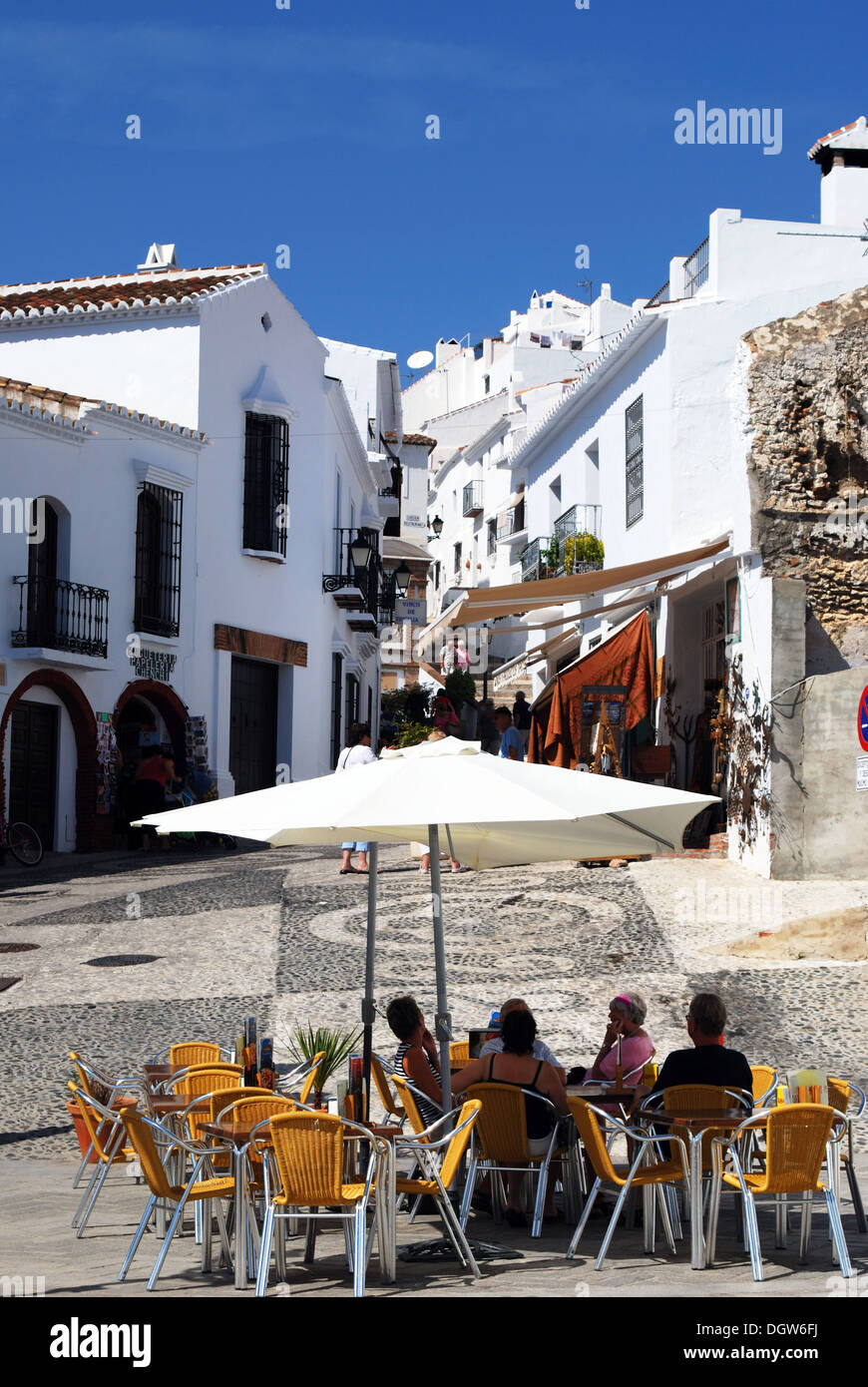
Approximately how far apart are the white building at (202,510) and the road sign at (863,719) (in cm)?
1134

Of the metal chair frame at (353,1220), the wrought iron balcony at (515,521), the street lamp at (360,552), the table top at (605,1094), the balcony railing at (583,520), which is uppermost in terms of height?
the wrought iron balcony at (515,521)

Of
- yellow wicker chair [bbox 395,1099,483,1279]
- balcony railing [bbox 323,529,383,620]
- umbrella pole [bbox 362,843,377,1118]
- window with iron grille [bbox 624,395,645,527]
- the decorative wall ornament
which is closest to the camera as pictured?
yellow wicker chair [bbox 395,1099,483,1279]

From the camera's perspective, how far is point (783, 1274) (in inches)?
239

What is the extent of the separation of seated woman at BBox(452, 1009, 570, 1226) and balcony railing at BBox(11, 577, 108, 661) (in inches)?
595

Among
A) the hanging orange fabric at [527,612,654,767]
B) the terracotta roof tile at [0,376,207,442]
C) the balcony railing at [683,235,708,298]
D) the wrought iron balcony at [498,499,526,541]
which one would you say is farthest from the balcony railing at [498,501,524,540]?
the hanging orange fabric at [527,612,654,767]

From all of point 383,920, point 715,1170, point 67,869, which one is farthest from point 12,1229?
point 67,869

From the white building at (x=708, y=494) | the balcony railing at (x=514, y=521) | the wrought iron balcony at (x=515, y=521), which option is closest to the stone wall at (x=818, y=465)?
the white building at (x=708, y=494)

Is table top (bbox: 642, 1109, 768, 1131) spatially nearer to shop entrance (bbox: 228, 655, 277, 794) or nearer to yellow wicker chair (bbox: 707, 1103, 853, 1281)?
yellow wicker chair (bbox: 707, 1103, 853, 1281)

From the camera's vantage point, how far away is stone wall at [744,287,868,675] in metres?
16.2

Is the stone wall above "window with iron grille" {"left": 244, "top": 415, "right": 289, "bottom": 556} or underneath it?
underneath

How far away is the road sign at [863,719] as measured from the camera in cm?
1489

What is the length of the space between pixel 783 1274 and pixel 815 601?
1100 cm

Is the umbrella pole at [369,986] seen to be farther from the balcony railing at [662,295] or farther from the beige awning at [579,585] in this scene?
the balcony railing at [662,295]

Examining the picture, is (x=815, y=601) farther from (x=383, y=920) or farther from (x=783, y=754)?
(x=383, y=920)
